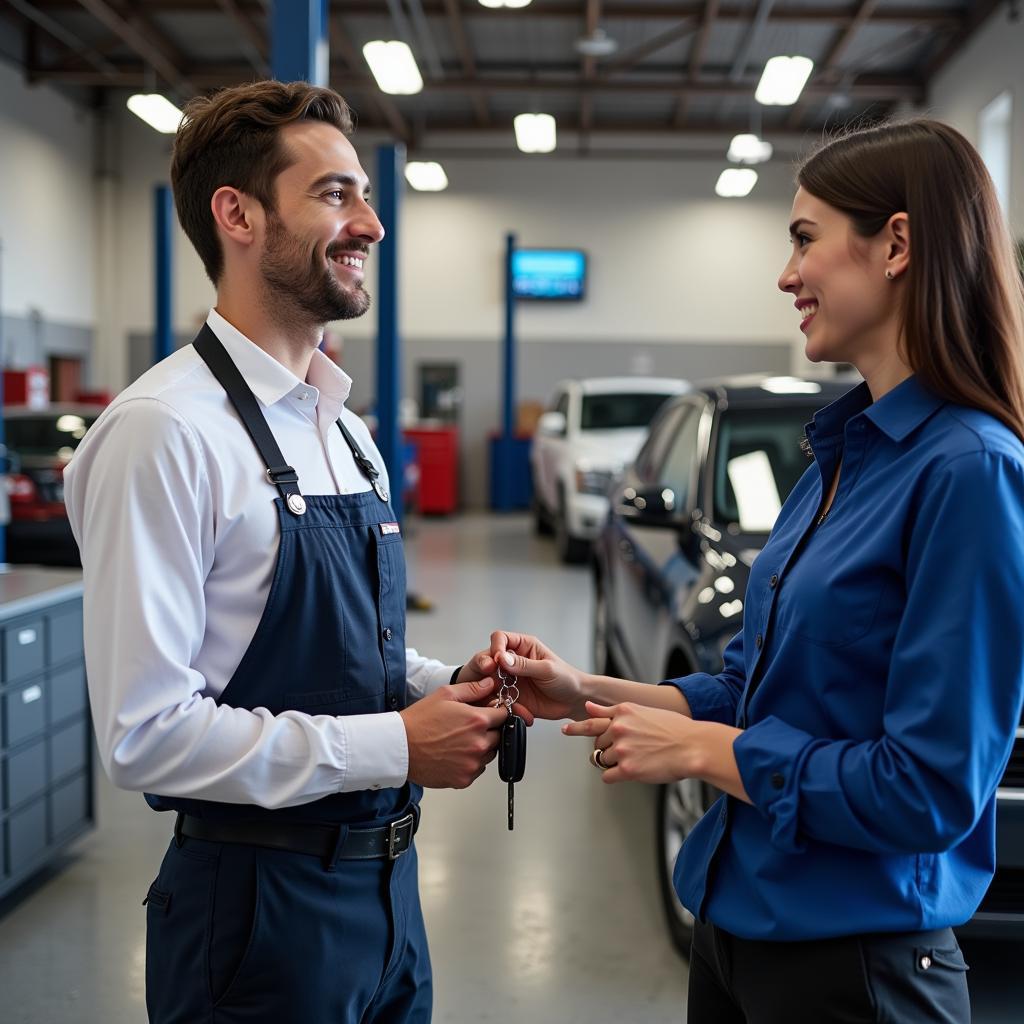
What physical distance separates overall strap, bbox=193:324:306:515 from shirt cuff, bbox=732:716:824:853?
62cm

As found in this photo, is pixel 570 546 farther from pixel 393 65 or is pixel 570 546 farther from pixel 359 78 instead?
pixel 359 78

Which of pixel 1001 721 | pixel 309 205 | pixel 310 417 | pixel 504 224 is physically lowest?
pixel 1001 721

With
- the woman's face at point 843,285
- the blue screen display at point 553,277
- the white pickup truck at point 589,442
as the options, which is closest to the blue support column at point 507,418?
the blue screen display at point 553,277

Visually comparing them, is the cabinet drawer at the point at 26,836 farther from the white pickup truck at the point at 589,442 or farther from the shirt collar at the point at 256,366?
the white pickup truck at the point at 589,442

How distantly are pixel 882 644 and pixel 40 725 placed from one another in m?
3.03

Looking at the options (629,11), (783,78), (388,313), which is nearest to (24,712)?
(388,313)

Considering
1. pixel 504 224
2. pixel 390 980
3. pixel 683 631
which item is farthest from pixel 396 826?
pixel 504 224

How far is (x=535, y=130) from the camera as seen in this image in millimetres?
12039

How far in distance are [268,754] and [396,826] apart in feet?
0.96

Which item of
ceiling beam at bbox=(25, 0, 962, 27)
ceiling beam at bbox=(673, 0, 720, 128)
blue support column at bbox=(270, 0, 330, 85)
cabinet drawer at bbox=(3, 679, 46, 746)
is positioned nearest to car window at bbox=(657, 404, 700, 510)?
blue support column at bbox=(270, 0, 330, 85)

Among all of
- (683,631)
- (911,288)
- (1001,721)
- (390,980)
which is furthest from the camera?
(683,631)

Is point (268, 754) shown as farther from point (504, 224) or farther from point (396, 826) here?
point (504, 224)

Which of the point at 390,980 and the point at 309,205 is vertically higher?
the point at 309,205

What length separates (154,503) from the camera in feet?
4.30
